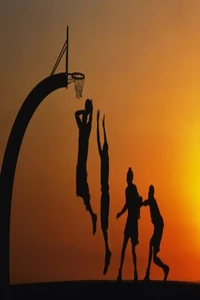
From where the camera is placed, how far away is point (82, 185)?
736 inches

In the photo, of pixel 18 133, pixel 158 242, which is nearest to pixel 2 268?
pixel 18 133

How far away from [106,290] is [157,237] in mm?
2122

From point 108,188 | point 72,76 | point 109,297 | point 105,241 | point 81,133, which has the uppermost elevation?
point 72,76

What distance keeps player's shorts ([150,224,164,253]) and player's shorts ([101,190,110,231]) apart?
4.88 feet

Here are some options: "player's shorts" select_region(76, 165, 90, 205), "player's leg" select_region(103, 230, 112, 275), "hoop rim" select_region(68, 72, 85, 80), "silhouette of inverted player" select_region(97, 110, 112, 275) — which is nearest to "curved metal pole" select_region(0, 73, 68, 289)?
"hoop rim" select_region(68, 72, 85, 80)

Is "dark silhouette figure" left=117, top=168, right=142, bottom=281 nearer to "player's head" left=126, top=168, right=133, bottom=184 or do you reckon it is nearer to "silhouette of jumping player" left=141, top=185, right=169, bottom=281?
"player's head" left=126, top=168, right=133, bottom=184

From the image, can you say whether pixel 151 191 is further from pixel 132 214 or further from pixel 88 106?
pixel 88 106

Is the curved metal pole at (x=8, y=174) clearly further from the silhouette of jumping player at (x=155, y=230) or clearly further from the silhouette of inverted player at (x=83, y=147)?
the silhouette of jumping player at (x=155, y=230)

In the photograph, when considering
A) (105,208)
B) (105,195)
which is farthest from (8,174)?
(105,208)

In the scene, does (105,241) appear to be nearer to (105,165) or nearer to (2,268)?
(105,165)

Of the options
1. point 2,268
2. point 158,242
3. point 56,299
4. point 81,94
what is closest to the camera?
point 2,268

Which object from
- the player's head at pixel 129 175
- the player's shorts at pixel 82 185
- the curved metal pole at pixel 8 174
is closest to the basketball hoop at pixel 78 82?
the curved metal pole at pixel 8 174

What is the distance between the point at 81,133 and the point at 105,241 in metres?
3.02

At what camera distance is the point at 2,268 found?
1633 cm
